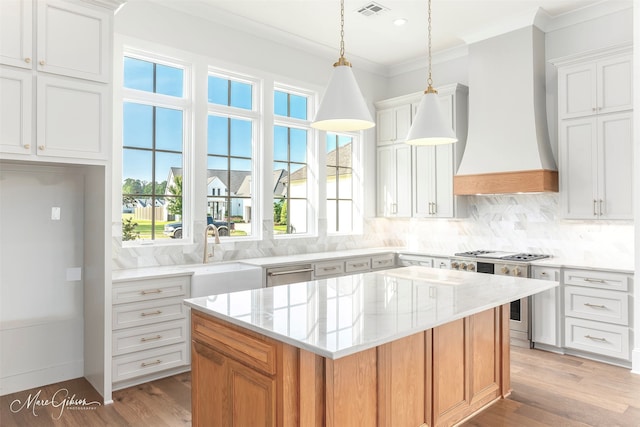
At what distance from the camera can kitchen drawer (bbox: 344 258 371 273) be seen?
5.07 metres

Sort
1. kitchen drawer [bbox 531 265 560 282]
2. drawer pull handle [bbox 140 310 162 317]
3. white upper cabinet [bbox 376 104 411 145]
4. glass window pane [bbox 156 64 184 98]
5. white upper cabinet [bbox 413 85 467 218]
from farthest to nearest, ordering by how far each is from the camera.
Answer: white upper cabinet [bbox 376 104 411 145] → white upper cabinet [bbox 413 85 467 218] → glass window pane [bbox 156 64 184 98] → kitchen drawer [bbox 531 265 560 282] → drawer pull handle [bbox 140 310 162 317]

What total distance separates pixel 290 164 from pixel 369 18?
192 centimetres

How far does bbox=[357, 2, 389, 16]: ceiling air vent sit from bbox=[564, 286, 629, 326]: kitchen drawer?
131 inches

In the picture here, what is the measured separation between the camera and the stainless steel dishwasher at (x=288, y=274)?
14.3 feet

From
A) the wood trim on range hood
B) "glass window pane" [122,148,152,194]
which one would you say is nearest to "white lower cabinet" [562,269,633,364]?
the wood trim on range hood

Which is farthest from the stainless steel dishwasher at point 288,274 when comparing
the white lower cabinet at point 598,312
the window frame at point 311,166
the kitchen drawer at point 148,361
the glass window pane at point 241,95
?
the white lower cabinet at point 598,312

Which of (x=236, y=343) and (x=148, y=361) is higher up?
(x=236, y=343)

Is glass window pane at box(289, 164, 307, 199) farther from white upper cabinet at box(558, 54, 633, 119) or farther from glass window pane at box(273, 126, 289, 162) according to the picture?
white upper cabinet at box(558, 54, 633, 119)

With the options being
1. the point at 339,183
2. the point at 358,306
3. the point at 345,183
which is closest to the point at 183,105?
the point at 339,183

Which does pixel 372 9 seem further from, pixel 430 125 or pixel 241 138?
pixel 430 125

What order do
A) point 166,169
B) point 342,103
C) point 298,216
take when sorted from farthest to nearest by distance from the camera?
point 298,216 < point 166,169 < point 342,103

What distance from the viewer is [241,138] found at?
4.95m

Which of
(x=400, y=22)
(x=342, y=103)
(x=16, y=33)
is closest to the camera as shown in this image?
(x=342, y=103)

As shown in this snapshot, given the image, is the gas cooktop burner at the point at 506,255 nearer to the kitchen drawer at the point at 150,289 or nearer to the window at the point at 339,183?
the window at the point at 339,183
